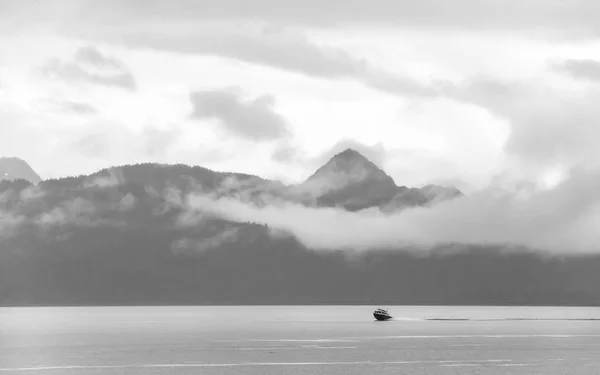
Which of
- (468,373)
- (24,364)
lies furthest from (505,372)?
(24,364)

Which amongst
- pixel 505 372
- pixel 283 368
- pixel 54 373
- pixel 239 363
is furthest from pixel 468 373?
pixel 54 373

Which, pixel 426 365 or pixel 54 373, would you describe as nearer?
pixel 54 373

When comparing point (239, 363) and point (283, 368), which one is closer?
point (283, 368)

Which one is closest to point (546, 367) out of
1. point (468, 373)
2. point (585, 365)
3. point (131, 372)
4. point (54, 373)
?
point (585, 365)

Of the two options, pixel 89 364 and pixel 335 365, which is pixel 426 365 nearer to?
pixel 335 365

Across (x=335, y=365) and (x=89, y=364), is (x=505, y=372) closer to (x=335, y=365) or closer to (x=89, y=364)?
(x=335, y=365)

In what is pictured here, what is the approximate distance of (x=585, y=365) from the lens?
196 m

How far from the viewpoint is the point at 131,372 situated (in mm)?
178750

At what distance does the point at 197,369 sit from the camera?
18475 centimetres

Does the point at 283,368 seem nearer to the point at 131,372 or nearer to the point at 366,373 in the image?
the point at 366,373

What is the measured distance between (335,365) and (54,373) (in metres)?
53.2

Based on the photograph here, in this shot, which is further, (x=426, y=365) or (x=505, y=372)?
(x=426, y=365)

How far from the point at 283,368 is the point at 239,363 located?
50.4ft

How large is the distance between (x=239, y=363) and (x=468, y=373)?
46.8 metres
